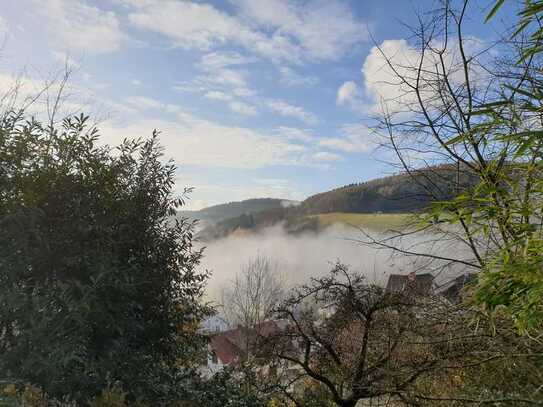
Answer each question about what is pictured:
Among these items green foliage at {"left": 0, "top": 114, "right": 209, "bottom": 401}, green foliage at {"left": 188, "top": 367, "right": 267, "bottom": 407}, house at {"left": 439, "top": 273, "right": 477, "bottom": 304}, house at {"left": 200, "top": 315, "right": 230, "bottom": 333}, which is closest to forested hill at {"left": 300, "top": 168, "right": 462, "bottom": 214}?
house at {"left": 439, "top": 273, "right": 477, "bottom": 304}

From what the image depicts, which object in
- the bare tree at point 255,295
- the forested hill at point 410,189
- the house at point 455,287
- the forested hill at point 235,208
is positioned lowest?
the bare tree at point 255,295

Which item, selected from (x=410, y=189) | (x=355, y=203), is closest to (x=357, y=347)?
(x=410, y=189)

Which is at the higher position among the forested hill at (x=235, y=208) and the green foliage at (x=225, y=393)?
the forested hill at (x=235, y=208)

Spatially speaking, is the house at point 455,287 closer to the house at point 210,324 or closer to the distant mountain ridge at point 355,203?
the distant mountain ridge at point 355,203

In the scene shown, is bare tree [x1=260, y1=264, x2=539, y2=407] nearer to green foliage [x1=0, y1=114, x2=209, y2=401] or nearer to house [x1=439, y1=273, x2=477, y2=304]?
house [x1=439, y1=273, x2=477, y2=304]

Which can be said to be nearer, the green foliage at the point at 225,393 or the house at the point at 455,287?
the house at the point at 455,287

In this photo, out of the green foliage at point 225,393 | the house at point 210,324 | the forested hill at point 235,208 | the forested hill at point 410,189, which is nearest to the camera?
the forested hill at point 410,189

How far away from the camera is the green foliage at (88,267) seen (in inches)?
148

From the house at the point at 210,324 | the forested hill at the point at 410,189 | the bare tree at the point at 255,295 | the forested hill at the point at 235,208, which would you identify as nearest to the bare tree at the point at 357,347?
the house at the point at 210,324

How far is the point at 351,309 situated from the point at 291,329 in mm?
1135

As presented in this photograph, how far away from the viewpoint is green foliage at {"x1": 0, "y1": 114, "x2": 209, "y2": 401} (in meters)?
3.76

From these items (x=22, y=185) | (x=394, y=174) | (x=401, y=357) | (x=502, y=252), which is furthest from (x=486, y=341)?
(x=22, y=185)

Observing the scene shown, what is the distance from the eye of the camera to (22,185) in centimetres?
425

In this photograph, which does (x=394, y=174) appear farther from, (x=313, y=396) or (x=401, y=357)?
(x=313, y=396)
